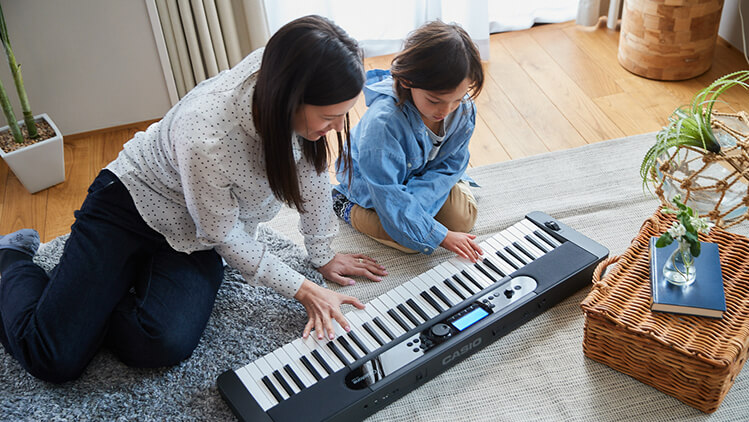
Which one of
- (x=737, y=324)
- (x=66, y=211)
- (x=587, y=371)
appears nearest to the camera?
(x=737, y=324)

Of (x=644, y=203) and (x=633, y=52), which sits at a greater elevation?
(x=633, y=52)

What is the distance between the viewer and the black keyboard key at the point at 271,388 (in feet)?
4.30

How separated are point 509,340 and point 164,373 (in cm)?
76

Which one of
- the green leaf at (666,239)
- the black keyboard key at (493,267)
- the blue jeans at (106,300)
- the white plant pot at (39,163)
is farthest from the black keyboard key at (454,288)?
the white plant pot at (39,163)

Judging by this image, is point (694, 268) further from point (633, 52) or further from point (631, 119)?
point (633, 52)

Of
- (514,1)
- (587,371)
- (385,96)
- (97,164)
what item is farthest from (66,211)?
(514,1)

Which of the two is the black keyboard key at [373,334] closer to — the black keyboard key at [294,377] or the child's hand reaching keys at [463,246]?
the black keyboard key at [294,377]

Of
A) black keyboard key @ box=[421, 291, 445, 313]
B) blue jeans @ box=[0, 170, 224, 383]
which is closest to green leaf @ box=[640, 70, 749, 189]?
black keyboard key @ box=[421, 291, 445, 313]

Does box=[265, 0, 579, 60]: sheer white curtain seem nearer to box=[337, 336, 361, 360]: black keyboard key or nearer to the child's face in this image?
the child's face

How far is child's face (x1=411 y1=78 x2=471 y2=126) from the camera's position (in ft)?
4.94

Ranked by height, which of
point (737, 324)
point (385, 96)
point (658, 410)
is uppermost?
point (385, 96)

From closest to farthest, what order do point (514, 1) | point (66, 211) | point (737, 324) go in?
point (737, 324) < point (66, 211) < point (514, 1)

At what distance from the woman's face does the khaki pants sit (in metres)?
0.60

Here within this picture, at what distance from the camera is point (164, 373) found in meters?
1.50
